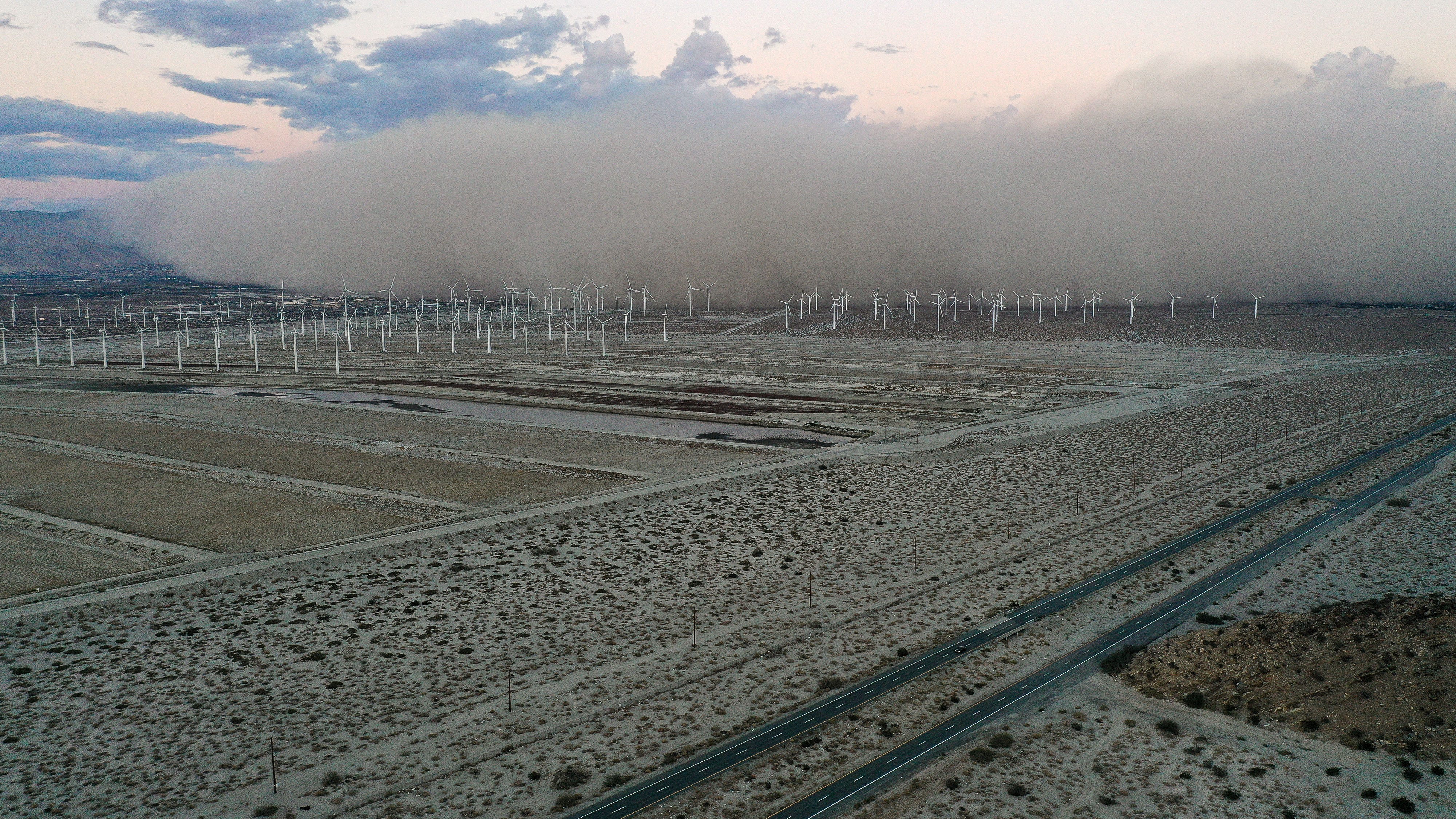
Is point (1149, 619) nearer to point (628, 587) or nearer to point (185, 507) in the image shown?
point (628, 587)

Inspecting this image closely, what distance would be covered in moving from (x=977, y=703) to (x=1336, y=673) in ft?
26.3

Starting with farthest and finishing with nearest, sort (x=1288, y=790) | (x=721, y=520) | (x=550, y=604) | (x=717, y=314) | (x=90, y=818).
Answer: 1. (x=717, y=314)
2. (x=721, y=520)
3. (x=550, y=604)
4. (x=1288, y=790)
5. (x=90, y=818)

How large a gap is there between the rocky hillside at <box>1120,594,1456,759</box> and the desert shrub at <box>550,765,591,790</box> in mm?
12725

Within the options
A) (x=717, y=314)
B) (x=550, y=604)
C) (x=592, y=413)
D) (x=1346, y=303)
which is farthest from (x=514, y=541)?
(x=1346, y=303)

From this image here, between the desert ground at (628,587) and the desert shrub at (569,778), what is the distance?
5.6 inches

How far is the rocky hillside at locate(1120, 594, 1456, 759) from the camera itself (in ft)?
60.0

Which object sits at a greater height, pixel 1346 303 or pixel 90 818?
pixel 1346 303

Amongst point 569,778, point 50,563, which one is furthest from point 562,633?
point 50,563

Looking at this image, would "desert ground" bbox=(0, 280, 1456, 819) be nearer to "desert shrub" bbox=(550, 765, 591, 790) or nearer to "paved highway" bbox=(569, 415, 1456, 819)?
"desert shrub" bbox=(550, 765, 591, 790)

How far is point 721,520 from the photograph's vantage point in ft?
112

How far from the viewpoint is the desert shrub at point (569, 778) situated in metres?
16.9

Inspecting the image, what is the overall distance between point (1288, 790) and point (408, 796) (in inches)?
635

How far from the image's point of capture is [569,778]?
56.0 feet

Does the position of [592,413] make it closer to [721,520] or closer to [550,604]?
[721,520]
